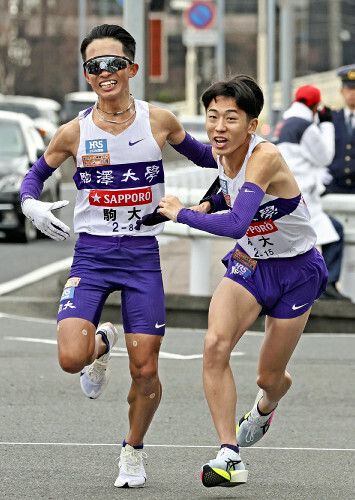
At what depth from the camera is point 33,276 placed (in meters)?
16.0

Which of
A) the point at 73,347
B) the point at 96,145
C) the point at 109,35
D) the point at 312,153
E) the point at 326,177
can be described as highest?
the point at 109,35

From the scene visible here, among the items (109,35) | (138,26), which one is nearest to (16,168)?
(138,26)

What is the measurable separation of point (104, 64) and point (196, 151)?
70 centimetres

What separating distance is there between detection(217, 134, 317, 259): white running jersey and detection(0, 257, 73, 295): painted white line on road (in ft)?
24.6

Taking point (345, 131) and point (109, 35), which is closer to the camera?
point (109, 35)

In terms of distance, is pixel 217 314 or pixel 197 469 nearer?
pixel 217 314

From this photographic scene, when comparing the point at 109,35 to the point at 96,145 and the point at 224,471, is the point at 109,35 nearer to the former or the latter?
the point at 96,145

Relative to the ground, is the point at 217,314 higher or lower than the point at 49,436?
higher

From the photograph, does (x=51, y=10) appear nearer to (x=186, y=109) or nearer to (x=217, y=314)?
(x=186, y=109)

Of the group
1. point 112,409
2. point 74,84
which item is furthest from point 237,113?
point 74,84

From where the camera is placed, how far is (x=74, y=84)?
243 feet

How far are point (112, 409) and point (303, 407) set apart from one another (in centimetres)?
120

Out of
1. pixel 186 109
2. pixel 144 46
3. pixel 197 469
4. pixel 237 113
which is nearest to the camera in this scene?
pixel 237 113

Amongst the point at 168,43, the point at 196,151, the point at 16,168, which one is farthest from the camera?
the point at 168,43
